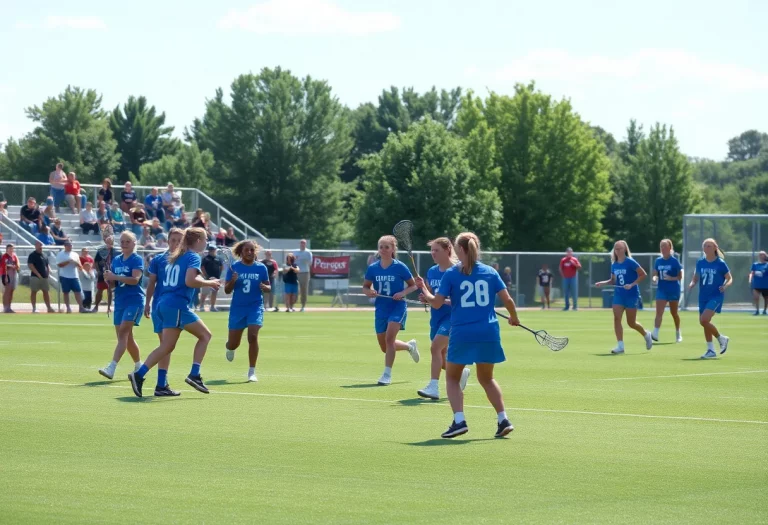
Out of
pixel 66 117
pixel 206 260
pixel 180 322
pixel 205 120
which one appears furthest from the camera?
pixel 205 120

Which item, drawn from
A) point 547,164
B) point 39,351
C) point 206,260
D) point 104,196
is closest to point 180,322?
point 39,351

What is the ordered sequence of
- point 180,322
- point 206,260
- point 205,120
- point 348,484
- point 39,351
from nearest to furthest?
point 348,484 < point 180,322 < point 39,351 < point 206,260 < point 205,120

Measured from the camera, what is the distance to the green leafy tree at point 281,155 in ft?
307

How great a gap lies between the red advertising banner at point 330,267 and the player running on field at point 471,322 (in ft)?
118

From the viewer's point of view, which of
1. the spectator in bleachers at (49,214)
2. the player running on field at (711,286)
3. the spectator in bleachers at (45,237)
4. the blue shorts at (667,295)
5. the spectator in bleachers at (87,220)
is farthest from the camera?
the spectator in bleachers at (87,220)

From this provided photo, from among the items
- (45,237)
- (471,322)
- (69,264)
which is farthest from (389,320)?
(45,237)

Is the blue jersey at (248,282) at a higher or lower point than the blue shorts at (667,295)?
higher

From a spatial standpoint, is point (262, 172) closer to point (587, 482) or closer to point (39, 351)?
point (39, 351)

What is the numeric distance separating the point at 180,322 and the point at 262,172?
80230 millimetres

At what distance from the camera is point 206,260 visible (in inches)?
1438

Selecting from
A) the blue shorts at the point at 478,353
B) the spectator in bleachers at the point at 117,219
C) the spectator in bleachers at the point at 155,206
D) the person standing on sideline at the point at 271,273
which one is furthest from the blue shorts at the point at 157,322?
the spectator in bleachers at the point at 155,206

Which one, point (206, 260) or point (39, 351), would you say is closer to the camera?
point (39, 351)

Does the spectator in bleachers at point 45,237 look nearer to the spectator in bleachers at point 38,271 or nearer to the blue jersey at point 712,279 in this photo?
the spectator in bleachers at point 38,271

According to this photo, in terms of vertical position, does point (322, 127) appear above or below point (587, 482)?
above
